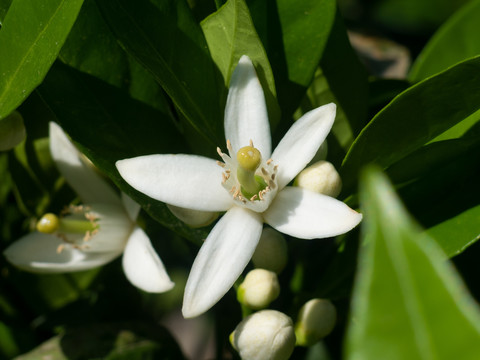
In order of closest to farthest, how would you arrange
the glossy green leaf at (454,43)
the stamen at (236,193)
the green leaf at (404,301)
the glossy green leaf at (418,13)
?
the green leaf at (404,301), the stamen at (236,193), the glossy green leaf at (454,43), the glossy green leaf at (418,13)

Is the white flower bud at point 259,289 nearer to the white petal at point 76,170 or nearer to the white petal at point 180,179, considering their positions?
the white petal at point 180,179

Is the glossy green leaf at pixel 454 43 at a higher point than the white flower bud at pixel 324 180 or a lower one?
lower

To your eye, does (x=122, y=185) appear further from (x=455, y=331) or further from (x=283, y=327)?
(x=455, y=331)

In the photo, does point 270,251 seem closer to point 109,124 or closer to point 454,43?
point 109,124

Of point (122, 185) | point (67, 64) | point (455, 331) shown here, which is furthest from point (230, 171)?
point (455, 331)

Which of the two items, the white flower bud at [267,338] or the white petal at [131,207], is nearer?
the white flower bud at [267,338]

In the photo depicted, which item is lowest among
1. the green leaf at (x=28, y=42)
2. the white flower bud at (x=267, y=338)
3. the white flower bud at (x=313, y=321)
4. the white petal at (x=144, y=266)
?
the white flower bud at (x=313, y=321)

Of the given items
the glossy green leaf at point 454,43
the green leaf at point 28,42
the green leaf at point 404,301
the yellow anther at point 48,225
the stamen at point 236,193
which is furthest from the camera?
the glossy green leaf at point 454,43

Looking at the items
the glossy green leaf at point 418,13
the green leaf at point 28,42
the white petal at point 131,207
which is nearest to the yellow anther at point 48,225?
the white petal at point 131,207
